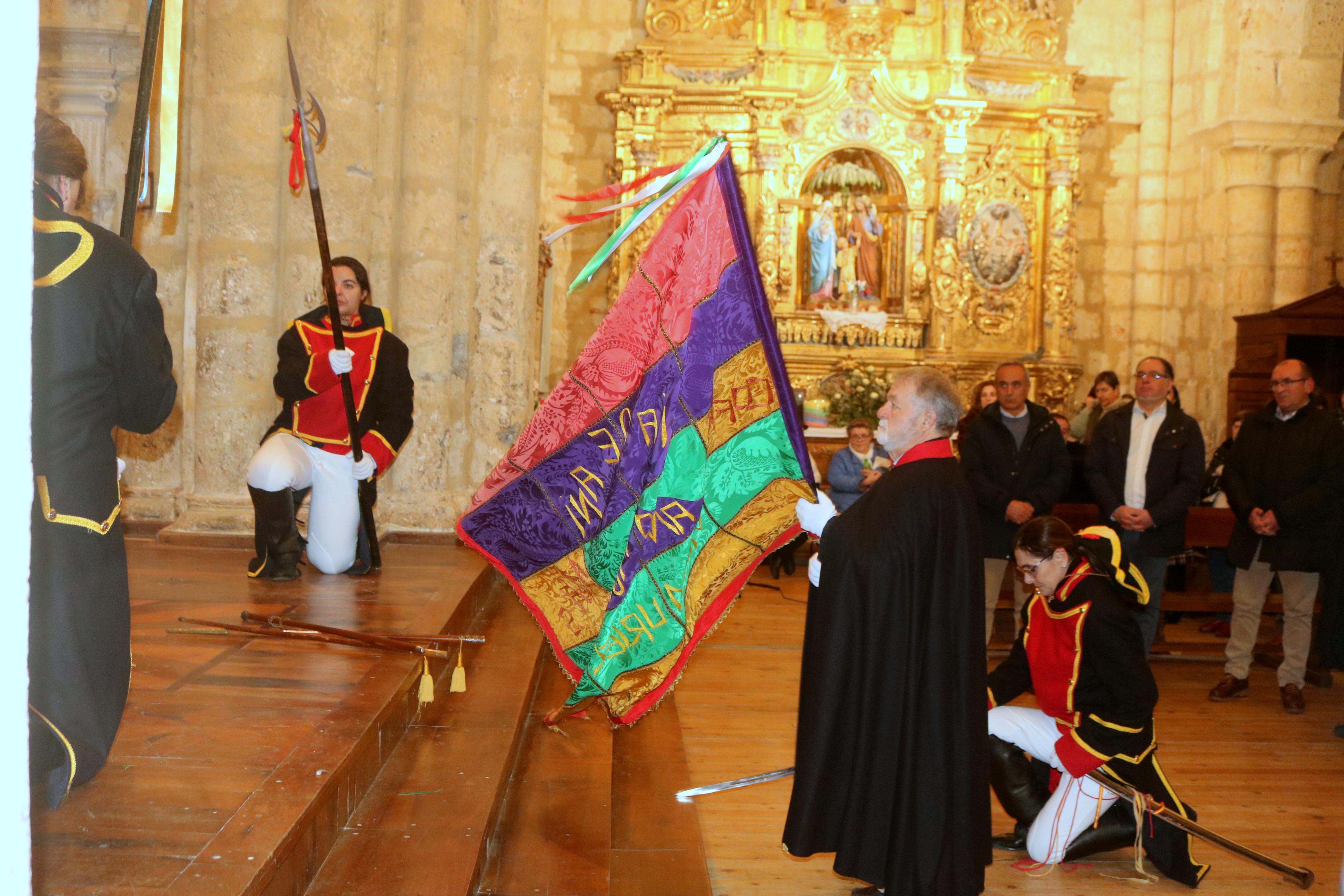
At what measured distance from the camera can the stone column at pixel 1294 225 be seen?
12.5m

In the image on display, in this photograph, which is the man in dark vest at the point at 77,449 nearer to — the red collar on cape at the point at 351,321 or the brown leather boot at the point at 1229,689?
the red collar on cape at the point at 351,321

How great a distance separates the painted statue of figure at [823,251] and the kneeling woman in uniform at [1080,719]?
929 centimetres

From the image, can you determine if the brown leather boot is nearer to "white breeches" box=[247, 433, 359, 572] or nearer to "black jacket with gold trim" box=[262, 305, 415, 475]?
"black jacket with gold trim" box=[262, 305, 415, 475]

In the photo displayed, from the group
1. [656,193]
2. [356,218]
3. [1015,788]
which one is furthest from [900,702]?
[356,218]

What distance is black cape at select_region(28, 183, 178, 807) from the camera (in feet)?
8.12

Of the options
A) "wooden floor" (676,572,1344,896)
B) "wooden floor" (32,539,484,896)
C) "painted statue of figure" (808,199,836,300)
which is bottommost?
"wooden floor" (676,572,1344,896)

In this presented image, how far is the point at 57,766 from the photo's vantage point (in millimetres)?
2580

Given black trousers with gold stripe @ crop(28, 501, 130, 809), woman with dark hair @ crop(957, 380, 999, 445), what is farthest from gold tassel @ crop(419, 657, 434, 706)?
woman with dark hair @ crop(957, 380, 999, 445)

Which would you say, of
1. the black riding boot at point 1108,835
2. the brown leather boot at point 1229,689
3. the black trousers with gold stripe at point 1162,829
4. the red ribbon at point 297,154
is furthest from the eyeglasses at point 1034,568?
the red ribbon at point 297,154

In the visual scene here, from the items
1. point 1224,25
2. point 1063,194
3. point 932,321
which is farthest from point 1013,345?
point 1224,25

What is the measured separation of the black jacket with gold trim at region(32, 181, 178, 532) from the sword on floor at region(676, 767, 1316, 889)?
2.27 m

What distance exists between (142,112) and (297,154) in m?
2.53

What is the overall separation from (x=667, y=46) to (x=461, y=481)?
7.10 meters

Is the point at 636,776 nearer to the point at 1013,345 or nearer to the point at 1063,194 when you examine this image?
the point at 1013,345
